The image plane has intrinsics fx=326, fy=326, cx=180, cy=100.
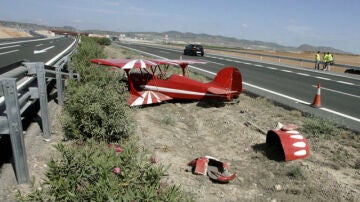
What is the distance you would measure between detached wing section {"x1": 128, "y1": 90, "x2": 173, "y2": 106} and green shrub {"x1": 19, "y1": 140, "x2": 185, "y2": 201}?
6.82 meters

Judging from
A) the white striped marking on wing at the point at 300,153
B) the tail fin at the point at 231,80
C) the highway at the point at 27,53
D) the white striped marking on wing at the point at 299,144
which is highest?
the tail fin at the point at 231,80

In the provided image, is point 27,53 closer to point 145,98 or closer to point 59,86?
point 145,98

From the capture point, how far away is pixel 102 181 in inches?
121

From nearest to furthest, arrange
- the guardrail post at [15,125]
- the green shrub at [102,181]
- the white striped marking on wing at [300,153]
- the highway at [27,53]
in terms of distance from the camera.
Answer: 1. the green shrub at [102,181]
2. the guardrail post at [15,125]
3. the white striped marking on wing at [300,153]
4. the highway at [27,53]

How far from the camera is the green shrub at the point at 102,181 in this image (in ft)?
9.89

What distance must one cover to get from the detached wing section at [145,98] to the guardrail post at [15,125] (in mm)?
5984

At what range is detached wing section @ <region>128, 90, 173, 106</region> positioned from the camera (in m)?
10.5

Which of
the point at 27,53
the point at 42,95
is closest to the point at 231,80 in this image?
the point at 42,95

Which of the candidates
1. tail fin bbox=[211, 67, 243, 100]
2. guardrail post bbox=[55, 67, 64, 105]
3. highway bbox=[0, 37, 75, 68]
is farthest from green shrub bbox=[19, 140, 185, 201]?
highway bbox=[0, 37, 75, 68]

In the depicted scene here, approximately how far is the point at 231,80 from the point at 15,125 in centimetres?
772

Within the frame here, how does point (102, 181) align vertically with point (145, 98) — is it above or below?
above

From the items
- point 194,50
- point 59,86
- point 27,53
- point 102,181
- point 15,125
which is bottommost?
point 194,50

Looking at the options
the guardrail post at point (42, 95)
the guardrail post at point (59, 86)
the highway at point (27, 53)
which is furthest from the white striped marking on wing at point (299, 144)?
the highway at point (27, 53)

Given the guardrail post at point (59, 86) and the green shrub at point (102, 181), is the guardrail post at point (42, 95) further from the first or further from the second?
the green shrub at point (102, 181)
